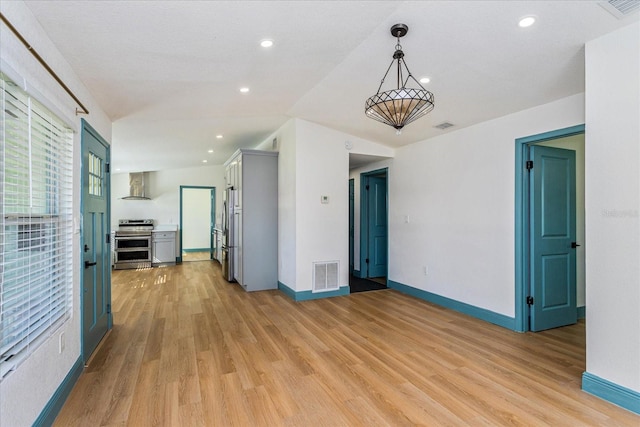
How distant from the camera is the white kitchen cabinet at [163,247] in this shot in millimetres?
7887

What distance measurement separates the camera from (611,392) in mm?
2201

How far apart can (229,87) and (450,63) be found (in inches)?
84.6

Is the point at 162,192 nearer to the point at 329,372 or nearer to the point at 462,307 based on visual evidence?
the point at 329,372

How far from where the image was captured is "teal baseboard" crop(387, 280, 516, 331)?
369cm

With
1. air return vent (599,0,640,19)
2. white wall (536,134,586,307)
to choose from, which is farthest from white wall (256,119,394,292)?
air return vent (599,0,640,19)

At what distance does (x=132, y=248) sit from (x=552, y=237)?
8.17 m

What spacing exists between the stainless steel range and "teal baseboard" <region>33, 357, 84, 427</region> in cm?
561

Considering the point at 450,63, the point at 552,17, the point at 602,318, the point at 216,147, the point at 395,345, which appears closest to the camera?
the point at 552,17

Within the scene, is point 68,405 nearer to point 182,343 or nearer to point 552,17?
point 182,343

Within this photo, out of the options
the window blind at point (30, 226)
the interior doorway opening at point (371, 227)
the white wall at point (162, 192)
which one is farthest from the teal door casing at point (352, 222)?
the window blind at point (30, 226)

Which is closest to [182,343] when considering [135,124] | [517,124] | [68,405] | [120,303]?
[68,405]

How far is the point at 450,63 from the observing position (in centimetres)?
278

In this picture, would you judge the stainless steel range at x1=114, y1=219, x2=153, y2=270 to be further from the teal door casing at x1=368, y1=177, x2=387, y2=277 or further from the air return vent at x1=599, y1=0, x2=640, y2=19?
the air return vent at x1=599, y1=0, x2=640, y2=19

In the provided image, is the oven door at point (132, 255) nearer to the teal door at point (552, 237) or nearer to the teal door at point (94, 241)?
the teal door at point (94, 241)
